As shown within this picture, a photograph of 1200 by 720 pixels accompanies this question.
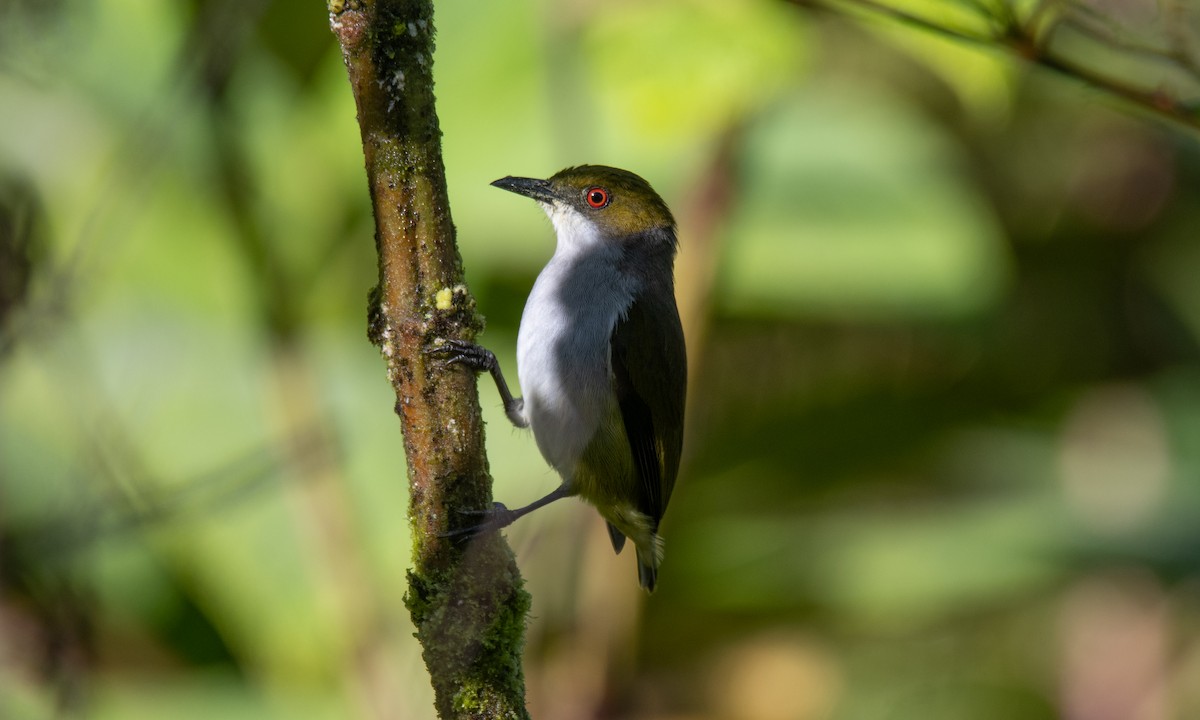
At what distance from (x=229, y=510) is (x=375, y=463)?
2.48 ft

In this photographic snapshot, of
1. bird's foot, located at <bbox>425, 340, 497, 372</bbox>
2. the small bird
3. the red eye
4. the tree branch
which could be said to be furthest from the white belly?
the tree branch

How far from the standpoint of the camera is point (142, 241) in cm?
612

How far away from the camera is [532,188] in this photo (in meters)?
4.14

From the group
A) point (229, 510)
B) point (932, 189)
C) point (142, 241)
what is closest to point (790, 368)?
point (932, 189)

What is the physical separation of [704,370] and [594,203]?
1692 mm

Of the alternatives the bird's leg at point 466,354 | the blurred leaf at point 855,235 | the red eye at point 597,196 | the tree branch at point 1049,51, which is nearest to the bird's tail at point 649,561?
the red eye at point 597,196

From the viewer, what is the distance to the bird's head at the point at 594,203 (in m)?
4.23

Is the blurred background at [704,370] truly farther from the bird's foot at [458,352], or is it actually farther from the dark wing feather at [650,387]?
the bird's foot at [458,352]

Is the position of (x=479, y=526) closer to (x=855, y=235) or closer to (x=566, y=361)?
(x=566, y=361)

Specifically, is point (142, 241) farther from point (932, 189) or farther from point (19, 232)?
point (932, 189)

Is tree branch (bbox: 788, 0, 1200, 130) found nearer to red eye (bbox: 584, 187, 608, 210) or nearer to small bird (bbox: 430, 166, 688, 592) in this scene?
small bird (bbox: 430, 166, 688, 592)

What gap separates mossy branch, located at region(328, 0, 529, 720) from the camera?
7.53ft

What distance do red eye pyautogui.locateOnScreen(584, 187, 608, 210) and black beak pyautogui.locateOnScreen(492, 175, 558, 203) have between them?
0.40 feet

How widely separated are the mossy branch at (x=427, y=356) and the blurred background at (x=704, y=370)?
2197mm
